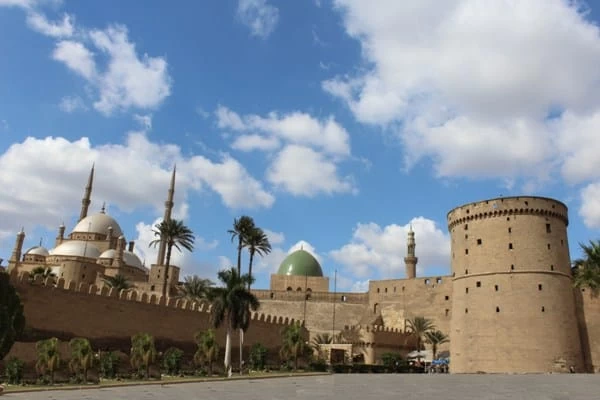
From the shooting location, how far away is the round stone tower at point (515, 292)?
40281mm

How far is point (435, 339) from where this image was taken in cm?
4834

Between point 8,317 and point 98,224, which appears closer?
point 8,317

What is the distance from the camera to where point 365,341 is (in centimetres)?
4778

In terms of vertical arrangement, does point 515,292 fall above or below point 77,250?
below

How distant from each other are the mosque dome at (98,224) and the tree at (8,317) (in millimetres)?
48330

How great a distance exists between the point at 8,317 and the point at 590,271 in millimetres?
38822

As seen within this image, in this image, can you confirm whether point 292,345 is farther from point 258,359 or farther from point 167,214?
point 167,214

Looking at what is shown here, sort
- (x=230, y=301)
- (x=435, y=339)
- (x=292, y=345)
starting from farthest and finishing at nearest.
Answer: (x=435, y=339), (x=292, y=345), (x=230, y=301)

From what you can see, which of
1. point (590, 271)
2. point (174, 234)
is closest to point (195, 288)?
point (174, 234)

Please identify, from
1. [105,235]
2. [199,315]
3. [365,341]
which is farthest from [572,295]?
[105,235]

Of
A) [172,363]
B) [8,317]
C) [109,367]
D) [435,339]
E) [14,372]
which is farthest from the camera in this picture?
[435,339]

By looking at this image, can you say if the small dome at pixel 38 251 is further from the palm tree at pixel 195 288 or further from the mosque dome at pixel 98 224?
the palm tree at pixel 195 288

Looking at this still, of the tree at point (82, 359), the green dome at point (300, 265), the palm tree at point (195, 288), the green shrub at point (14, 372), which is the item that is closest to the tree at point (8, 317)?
the green shrub at point (14, 372)

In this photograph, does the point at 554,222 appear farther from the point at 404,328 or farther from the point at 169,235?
the point at 169,235
